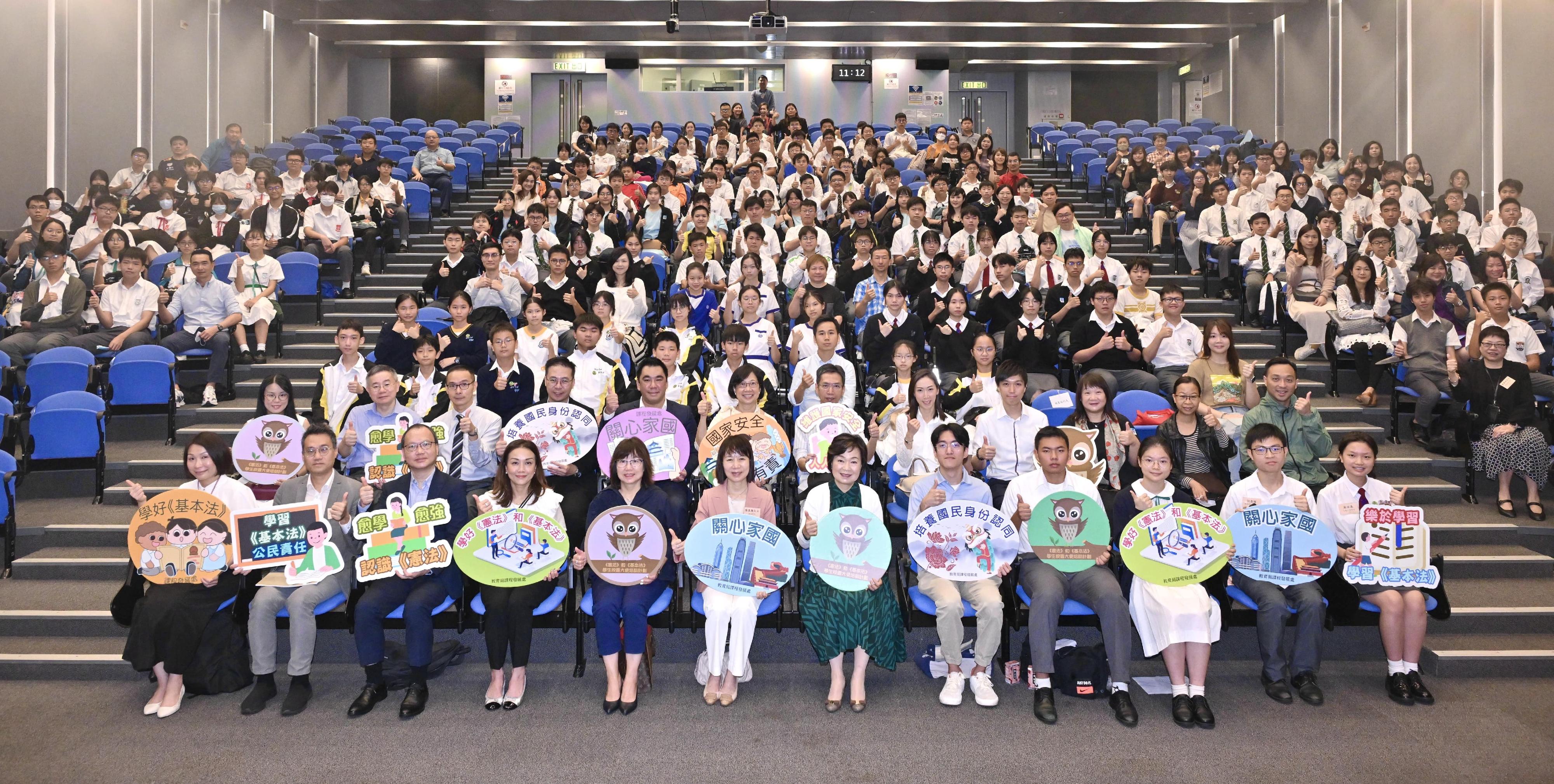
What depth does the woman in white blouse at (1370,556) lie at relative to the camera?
4660mm

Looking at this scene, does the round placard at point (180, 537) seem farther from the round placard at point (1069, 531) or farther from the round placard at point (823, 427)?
the round placard at point (1069, 531)

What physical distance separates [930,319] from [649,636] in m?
3.84

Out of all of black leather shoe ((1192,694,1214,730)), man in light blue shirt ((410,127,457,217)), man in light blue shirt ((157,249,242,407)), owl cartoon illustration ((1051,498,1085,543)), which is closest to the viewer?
black leather shoe ((1192,694,1214,730))

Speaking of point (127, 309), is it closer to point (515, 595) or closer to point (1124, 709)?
point (515, 595)

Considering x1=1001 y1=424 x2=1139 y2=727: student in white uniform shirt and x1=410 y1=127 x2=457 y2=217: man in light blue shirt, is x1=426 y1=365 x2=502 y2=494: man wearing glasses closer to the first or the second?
x1=1001 y1=424 x2=1139 y2=727: student in white uniform shirt

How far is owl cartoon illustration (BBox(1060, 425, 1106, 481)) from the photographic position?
532 centimetres

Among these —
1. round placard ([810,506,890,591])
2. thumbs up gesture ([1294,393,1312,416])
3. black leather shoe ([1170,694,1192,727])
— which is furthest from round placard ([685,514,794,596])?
thumbs up gesture ([1294,393,1312,416])

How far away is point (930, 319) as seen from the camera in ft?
25.6

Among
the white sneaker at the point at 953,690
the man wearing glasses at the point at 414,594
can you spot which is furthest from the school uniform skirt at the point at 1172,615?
the man wearing glasses at the point at 414,594

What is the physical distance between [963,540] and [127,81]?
13258 mm

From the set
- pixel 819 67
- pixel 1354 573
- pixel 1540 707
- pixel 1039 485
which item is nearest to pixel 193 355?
pixel 1039 485

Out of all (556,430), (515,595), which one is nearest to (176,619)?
(515,595)

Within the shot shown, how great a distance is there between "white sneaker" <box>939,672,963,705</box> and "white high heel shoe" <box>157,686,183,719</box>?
3.48m

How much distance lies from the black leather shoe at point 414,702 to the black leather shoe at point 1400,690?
14.6 ft
